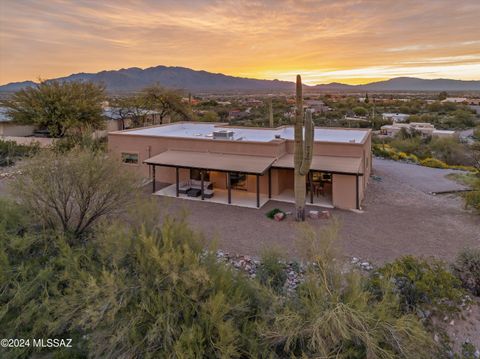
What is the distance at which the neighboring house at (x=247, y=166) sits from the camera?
699 inches

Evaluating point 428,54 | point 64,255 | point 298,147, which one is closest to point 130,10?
point 298,147

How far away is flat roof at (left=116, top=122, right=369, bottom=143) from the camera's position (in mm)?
22344

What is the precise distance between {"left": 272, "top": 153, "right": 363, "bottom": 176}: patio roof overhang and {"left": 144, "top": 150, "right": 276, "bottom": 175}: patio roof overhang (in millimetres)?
731

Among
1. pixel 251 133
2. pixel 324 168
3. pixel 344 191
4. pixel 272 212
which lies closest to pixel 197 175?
pixel 251 133

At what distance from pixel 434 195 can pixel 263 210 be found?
34.0ft

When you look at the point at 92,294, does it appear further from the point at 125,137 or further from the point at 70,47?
the point at 70,47

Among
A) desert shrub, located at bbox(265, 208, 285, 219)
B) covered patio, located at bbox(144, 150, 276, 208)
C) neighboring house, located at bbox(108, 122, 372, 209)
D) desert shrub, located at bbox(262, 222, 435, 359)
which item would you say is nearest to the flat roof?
neighboring house, located at bbox(108, 122, 372, 209)

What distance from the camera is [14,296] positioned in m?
7.81

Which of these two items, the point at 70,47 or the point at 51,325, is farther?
the point at 70,47

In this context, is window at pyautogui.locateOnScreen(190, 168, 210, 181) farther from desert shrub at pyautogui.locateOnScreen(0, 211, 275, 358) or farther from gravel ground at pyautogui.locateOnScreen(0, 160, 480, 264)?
desert shrub at pyautogui.locateOnScreen(0, 211, 275, 358)

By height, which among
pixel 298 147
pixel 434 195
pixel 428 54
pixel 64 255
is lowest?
pixel 434 195

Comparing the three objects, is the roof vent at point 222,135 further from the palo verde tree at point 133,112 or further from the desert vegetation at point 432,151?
the palo verde tree at point 133,112

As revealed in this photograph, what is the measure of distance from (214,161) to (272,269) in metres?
10.3

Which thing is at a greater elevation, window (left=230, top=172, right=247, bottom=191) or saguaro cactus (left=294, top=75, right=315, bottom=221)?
saguaro cactus (left=294, top=75, right=315, bottom=221)
